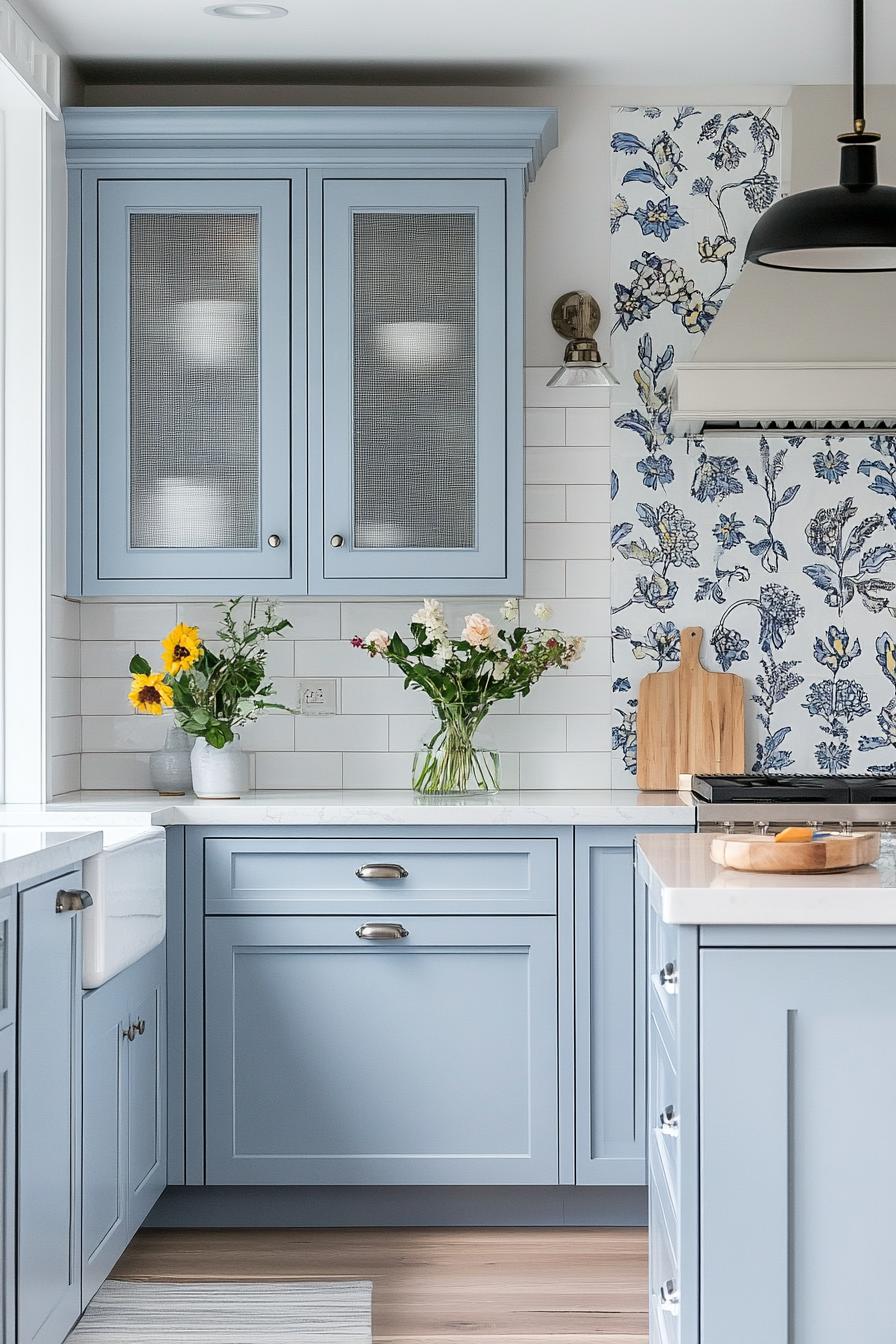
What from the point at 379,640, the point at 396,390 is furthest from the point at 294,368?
the point at 379,640

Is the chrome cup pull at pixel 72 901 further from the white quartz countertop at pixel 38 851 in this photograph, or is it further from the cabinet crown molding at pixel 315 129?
the cabinet crown molding at pixel 315 129

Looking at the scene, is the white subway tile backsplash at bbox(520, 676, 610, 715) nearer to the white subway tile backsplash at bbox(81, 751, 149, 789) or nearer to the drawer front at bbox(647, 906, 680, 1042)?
the white subway tile backsplash at bbox(81, 751, 149, 789)

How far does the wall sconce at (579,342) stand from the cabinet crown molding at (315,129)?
390 millimetres

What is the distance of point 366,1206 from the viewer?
3.12 metres

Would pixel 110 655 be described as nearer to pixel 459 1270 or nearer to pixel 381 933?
pixel 381 933

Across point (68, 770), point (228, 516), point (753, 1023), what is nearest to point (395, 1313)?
point (753, 1023)

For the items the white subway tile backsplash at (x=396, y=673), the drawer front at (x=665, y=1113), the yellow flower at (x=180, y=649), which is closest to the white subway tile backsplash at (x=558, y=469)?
the white subway tile backsplash at (x=396, y=673)

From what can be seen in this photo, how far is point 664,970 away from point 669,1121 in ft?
0.68

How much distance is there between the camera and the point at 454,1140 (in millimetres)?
3035

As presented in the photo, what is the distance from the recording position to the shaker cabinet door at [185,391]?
3.29 metres

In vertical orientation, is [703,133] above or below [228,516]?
above

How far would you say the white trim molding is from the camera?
2.94 m

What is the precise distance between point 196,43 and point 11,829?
1.95 m

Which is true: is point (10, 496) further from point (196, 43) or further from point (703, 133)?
point (703, 133)
